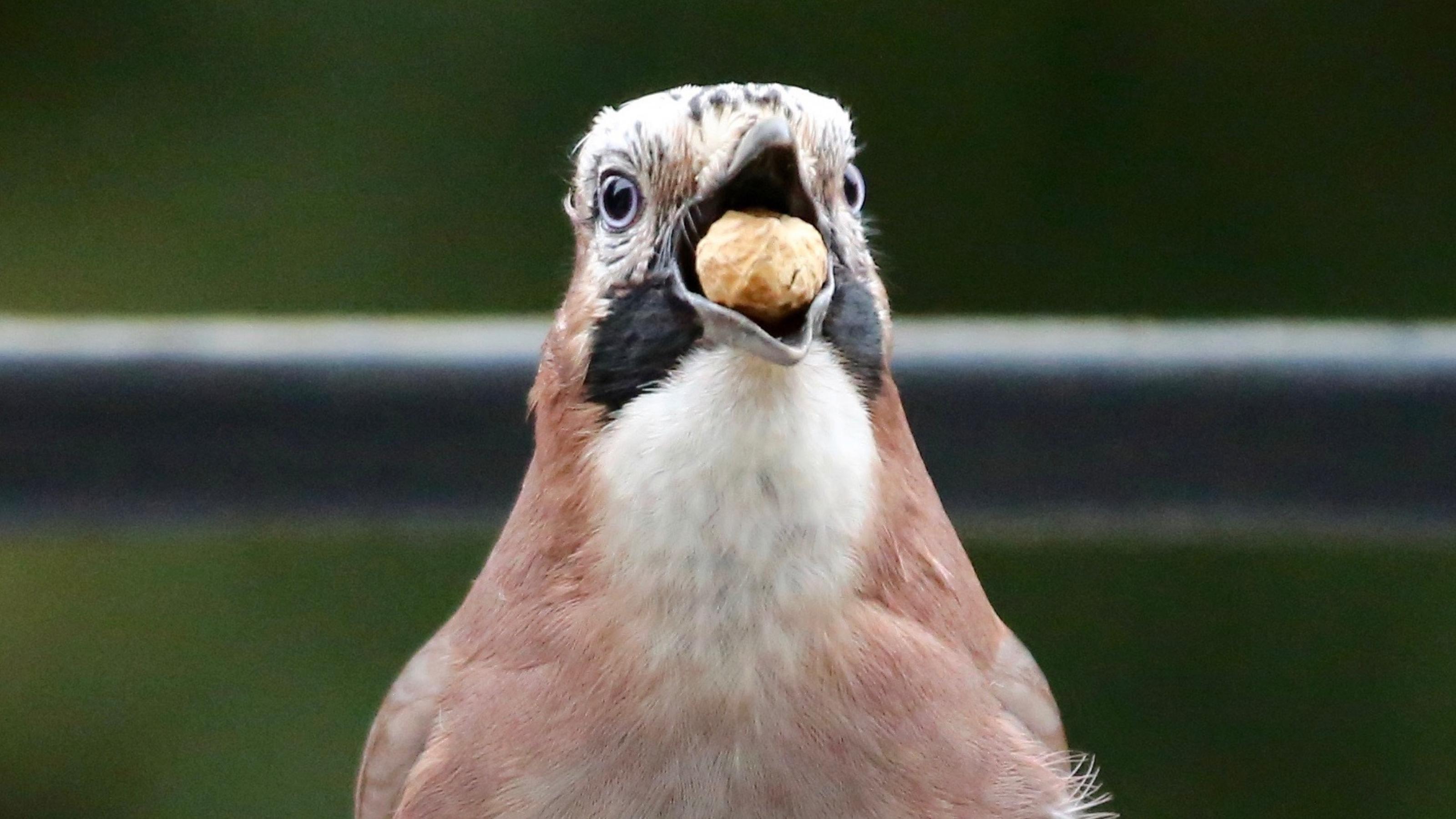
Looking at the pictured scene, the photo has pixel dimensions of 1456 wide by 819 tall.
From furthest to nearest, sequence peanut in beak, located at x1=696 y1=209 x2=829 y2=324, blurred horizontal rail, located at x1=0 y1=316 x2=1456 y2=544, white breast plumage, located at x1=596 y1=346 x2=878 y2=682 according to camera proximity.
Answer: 1. blurred horizontal rail, located at x1=0 y1=316 x2=1456 y2=544
2. white breast plumage, located at x1=596 y1=346 x2=878 y2=682
3. peanut in beak, located at x1=696 y1=209 x2=829 y2=324

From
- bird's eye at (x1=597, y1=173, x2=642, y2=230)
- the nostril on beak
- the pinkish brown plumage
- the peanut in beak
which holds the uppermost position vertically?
the nostril on beak

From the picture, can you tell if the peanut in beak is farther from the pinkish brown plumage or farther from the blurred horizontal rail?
the blurred horizontal rail

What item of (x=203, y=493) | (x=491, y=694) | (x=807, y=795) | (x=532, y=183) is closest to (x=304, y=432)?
(x=203, y=493)

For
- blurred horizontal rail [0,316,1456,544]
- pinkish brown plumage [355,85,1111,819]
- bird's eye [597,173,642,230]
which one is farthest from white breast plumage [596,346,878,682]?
blurred horizontal rail [0,316,1456,544]

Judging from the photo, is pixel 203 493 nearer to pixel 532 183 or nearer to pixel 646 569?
pixel 646 569

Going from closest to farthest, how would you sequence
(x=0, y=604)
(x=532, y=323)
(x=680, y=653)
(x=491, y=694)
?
(x=680, y=653)
(x=491, y=694)
(x=532, y=323)
(x=0, y=604)

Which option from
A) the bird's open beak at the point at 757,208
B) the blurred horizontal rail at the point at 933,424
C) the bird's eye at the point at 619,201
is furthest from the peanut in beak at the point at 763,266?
the blurred horizontal rail at the point at 933,424

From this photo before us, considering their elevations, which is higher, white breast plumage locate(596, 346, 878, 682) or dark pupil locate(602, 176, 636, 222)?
dark pupil locate(602, 176, 636, 222)

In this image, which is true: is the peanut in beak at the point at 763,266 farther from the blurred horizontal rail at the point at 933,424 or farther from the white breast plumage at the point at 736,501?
the blurred horizontal rail at the point at 933,424
